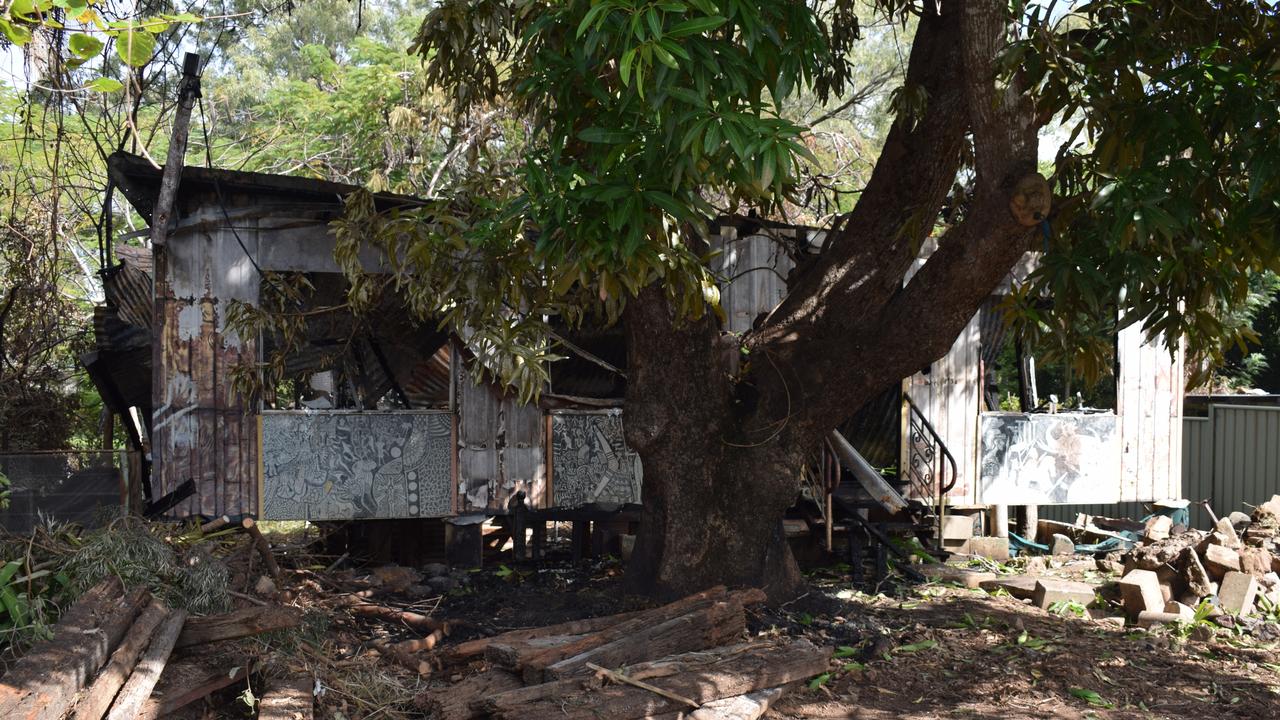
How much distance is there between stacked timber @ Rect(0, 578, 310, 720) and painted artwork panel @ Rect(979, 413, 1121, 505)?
311 inches

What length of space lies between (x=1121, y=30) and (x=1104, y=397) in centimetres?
1444

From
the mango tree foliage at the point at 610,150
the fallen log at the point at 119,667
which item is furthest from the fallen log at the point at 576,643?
the fallen log at the point at 119,667

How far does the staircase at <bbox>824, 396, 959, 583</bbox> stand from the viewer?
9562 millimetres

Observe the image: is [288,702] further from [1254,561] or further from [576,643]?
[1254,561]

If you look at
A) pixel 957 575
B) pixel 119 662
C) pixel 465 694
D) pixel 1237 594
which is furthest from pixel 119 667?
pixel 1237 594

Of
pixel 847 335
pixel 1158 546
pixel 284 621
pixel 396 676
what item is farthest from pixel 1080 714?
pixel 284 621

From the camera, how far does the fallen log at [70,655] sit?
15.3 feet

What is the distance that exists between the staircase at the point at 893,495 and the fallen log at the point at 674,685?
2622 mm

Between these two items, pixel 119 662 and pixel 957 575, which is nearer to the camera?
pixel 119 662

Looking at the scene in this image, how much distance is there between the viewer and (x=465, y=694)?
19.6 ft

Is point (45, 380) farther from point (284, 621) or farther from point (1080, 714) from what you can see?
point (1080, 714)

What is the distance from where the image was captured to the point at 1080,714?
6.64 meters

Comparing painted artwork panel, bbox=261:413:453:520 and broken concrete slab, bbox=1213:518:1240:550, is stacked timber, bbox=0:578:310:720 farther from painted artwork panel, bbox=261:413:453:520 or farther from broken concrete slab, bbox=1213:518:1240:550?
broken concrete slab, bbox=1213:518:1240:550

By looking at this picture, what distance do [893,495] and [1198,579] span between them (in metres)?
2.66
